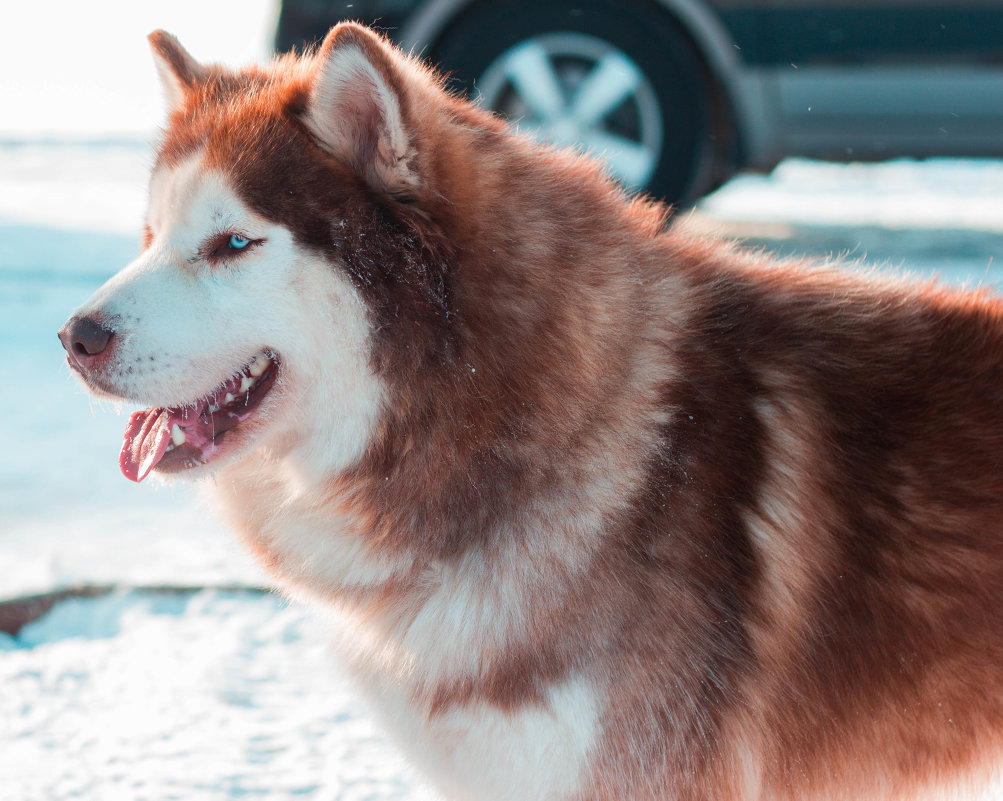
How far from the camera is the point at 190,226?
1.70m

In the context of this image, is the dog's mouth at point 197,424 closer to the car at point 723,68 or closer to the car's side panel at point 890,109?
the car at point 723,68

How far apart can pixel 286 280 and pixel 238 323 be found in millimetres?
104

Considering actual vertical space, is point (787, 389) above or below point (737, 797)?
above

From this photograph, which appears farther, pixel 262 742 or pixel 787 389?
pixel 262 742

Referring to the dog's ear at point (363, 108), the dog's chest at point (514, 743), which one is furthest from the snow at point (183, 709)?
the dog's ear at point (363, 108)

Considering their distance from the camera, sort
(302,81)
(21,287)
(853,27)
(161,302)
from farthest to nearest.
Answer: (21,287) < (853,27) < (302,81) < (161,302)

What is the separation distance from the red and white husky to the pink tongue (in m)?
0.07

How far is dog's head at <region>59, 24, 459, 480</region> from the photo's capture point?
5.31 feet

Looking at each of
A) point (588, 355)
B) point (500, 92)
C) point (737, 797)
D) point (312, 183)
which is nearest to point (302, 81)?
point (312, 183)

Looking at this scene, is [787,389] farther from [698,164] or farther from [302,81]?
[698,164]

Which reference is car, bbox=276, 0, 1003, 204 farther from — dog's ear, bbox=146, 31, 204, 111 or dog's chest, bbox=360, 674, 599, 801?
dog's chest, bbox=360, 674, 599, 801

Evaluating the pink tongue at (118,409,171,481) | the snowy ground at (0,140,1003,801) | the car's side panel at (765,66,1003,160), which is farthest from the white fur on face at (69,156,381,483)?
the car's side panel at (765,66,1003,160)

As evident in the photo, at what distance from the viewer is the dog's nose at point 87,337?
1637 millimetres

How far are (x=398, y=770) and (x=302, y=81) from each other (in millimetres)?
1484
